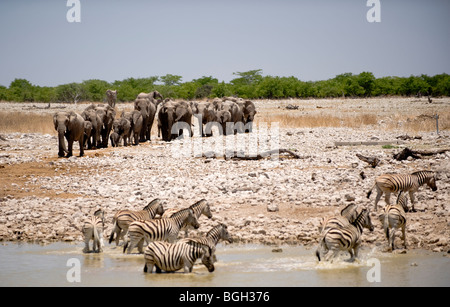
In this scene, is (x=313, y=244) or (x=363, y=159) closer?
(x=313, y=244)

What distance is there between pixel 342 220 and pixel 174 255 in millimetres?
3020

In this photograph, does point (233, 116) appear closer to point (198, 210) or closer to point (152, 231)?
point (198, 210)

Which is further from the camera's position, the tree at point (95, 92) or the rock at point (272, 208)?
the tree at point (95, 92)

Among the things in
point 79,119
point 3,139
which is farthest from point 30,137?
point 79,119

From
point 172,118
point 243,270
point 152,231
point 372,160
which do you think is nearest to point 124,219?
point 152,231

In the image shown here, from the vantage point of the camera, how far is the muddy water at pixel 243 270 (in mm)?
9062

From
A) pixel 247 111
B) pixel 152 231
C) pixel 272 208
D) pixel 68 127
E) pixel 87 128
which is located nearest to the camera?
pixel 152 231

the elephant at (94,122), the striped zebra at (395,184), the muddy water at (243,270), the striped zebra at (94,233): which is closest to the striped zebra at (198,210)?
the muddy water at (243,270)

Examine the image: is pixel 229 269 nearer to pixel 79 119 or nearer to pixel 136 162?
pixel 136 162

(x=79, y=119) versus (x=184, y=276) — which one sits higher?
(x=79, y=119)

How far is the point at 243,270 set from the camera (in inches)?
382

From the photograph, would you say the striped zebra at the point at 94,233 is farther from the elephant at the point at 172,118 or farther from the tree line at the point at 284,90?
the tree line at the point at 284,90

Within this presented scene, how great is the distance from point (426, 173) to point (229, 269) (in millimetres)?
5995

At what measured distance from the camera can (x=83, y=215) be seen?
45.0 feet
